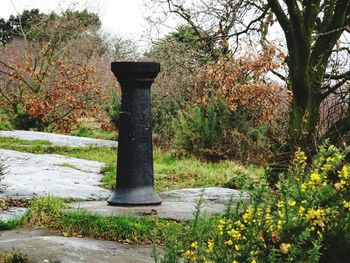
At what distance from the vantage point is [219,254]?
323 centimetres

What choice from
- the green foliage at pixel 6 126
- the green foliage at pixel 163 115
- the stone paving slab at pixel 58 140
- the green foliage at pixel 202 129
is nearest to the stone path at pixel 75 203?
the green foliage at pixel 202 129

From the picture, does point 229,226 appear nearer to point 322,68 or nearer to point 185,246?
point 185,246

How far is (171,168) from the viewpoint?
12031 millimetres

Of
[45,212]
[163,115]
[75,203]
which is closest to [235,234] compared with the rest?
[45,212]

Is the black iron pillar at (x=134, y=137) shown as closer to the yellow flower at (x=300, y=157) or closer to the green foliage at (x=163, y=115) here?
the yellow flower at (x=300, y=157)

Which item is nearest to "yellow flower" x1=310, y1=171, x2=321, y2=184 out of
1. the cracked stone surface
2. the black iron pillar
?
the cracked stone surface

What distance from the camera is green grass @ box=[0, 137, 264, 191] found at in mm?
10279

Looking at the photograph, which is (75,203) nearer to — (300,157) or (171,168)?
(300,157)

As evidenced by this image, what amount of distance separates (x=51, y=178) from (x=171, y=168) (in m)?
2.95

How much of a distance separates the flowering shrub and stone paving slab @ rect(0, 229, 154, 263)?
1.65 metres

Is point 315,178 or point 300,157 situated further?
point 300,157

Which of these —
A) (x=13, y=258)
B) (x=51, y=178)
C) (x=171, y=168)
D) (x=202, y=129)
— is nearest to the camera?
(x=13, y=258)

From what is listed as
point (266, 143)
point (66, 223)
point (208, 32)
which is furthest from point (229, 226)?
point (208, 32)

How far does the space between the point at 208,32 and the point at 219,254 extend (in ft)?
41.2
